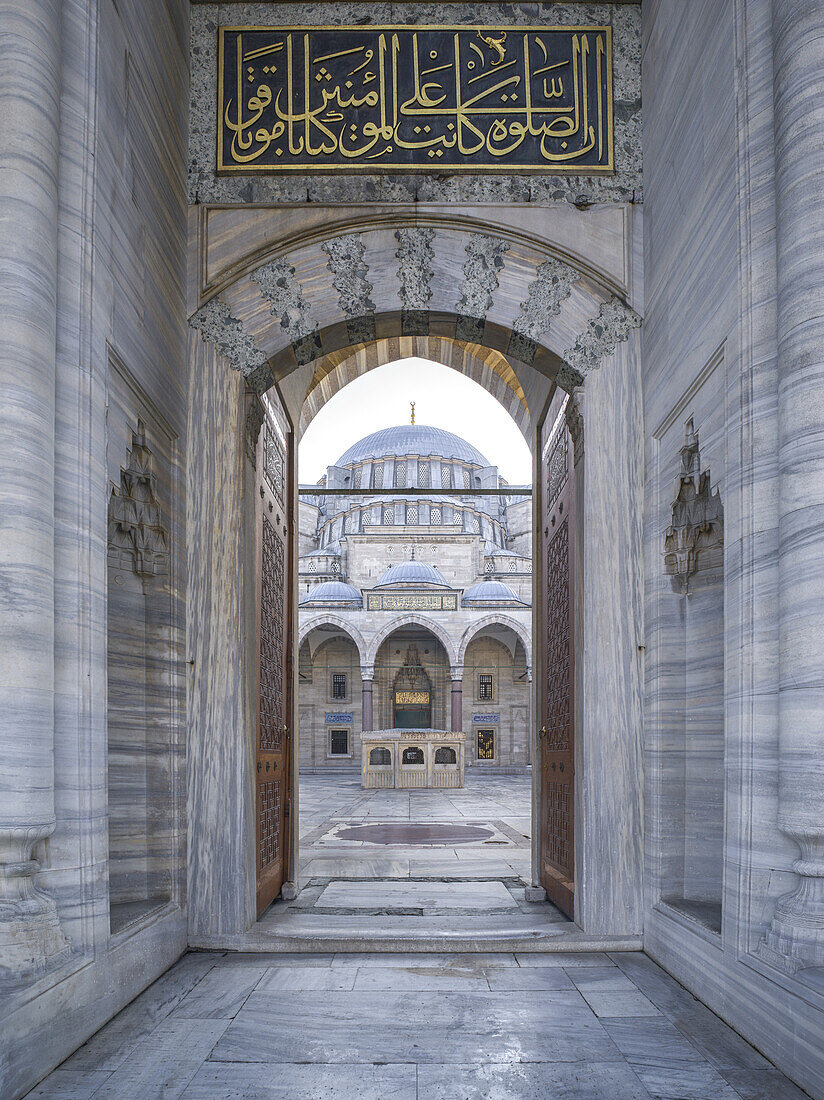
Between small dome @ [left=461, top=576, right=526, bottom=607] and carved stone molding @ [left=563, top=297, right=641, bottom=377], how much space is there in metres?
20.6

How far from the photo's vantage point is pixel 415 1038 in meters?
2.44

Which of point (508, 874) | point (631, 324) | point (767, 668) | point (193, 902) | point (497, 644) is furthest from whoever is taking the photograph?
point (497, 644)

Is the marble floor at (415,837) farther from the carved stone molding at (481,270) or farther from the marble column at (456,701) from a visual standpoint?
the marble column at (456,701)

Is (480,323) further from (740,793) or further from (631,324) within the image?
(740,793)

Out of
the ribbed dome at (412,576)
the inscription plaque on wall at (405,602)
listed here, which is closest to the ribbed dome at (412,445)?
the ribbed dome at (412,576)

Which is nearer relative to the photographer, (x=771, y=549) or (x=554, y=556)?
(x=771, y=549)

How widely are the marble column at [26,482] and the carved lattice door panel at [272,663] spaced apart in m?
1.50

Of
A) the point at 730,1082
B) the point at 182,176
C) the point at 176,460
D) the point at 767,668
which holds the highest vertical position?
the point at 182,176

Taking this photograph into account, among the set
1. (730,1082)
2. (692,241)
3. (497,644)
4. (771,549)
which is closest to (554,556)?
(692,241)

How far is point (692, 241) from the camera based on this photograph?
3.00 meters

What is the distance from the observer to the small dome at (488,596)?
2415cm

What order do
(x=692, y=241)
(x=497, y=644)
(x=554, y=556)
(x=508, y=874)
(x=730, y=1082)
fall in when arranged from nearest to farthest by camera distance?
1. (x=730, y=1082)
2. (x=692, y=241)
3. (x=554, y=556)
4. (x=508, y=874)
5. (x=497, y=644)

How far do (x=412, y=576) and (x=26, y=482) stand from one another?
22.8 meters

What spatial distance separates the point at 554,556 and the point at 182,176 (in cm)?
238
